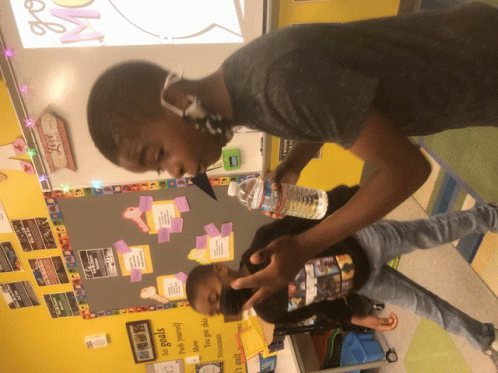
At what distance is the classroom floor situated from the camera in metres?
1.37

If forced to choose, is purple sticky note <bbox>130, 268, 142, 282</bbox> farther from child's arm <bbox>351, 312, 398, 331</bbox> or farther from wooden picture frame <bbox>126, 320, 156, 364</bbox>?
child's arm <bbox>351, 312, 398, 331</bbox>

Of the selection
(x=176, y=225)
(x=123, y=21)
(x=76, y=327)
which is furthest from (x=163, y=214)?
(x=76, y=327)

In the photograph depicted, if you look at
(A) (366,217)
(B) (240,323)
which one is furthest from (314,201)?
(B) (240,323)

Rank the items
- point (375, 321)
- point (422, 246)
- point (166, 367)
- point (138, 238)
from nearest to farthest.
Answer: point (422, 246)
point (375, 321)
point (138, 238)
point (166, 367)

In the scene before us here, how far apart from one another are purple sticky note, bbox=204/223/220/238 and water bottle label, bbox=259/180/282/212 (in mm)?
962

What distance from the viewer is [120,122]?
0.63 meters

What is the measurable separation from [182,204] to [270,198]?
3.10 ft

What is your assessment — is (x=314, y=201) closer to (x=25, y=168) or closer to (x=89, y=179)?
(x=89, y=179)

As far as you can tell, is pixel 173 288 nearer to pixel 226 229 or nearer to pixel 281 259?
pixel 226 229

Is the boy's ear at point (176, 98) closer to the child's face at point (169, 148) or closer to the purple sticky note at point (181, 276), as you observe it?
the child's face at point (169, 148)

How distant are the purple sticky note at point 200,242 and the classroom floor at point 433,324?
1002mm

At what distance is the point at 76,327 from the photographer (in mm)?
2117

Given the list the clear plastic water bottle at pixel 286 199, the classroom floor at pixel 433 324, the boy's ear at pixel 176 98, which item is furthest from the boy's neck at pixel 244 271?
the classroom floor at pixel 433 324

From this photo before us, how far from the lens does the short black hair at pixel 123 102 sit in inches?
24.7
